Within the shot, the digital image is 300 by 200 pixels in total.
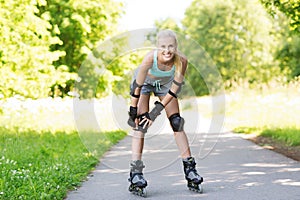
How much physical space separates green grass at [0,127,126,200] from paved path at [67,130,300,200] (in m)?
0.20

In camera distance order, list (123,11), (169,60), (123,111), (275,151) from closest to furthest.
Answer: (169,60) → (123,111) → (275,151) → (123,11)

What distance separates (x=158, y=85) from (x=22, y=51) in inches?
526

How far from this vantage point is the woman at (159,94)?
5.84 meters

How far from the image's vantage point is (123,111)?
25.7ft

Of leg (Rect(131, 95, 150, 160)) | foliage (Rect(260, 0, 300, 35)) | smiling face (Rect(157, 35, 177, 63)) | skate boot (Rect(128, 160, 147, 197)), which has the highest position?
foliage (Rect(260, 0, 300, 35))

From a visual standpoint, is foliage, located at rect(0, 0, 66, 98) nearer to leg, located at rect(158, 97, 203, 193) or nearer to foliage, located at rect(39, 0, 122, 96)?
foliage, located at rect(39, 0, 122, 96)

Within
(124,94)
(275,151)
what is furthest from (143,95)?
(275,151)

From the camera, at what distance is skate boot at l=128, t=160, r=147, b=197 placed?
5.84 metres

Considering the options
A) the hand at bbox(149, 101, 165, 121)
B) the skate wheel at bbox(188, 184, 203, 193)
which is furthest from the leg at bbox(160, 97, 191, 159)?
the skate wheel at bbox(188, 184, 203, 193)

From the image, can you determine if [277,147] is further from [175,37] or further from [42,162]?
[175,37]

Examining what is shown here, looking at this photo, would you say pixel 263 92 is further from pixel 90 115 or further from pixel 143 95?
pixel 143 95

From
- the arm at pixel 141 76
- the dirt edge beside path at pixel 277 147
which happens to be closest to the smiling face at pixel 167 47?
the arm at pixel 141 76

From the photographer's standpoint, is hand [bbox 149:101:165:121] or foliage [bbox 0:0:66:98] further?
foliage [bbox 0:0:66:98]

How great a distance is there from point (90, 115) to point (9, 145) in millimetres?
1494
